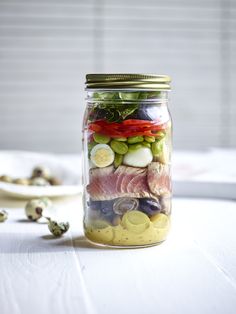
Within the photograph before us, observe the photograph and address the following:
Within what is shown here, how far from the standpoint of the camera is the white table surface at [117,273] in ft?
1.83

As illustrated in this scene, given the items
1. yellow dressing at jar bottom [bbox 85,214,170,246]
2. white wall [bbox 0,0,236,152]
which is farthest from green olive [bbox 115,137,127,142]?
white wall [bbox 0,0,236,152]

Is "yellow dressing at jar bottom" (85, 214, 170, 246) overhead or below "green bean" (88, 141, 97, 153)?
below

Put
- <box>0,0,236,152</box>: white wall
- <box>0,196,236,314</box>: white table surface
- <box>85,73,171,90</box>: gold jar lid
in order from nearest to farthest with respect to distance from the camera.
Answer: <box>0,196,236,314</box>: white table surface → <box>85,73,171,90</box>: gold jar lid → <box>0,0,236,152</box>: white wall

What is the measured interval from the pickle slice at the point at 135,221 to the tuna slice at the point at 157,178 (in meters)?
0.04

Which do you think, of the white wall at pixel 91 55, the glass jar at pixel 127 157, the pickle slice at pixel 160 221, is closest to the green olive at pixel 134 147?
the glass jar at pixel 127 157

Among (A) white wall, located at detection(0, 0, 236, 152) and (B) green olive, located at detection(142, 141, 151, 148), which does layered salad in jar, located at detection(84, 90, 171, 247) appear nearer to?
(B) green olive, located at detection(142, 141, 151, 148)

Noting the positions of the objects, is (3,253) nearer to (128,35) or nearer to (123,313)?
(123,313)

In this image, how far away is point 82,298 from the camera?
1.89 ft

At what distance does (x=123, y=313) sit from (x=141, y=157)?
10.5 inches

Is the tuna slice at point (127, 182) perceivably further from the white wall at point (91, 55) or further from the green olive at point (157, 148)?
the white wall at point (91, 55)

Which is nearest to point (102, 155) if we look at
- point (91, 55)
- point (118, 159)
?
point (118, 159)

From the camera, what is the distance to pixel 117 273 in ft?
2.18

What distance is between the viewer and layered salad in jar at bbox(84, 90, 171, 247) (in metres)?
0.75

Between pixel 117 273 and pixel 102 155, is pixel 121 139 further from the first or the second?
pixel 117 273
